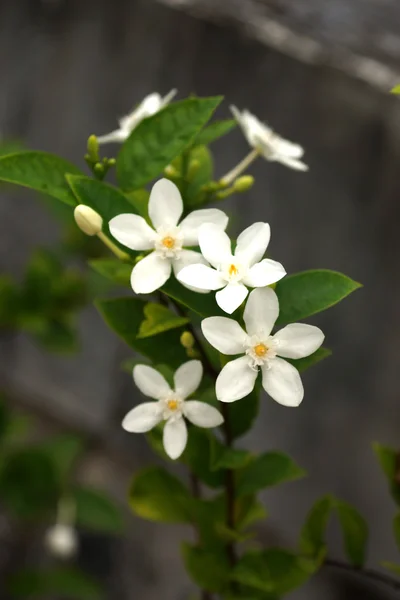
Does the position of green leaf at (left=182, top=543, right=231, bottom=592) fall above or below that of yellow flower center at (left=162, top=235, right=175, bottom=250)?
below

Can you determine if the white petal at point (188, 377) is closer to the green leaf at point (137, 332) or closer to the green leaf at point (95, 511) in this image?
the green leaf at point (137, 332)

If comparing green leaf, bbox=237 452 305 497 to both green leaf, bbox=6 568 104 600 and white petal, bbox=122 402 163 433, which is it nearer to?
white petal, bbox=122 402 163 433

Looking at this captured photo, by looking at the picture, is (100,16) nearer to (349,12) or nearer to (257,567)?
(349,12)

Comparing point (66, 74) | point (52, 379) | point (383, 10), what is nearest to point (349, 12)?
point (383, 10)

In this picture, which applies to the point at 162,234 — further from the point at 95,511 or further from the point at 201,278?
the point at 95,511

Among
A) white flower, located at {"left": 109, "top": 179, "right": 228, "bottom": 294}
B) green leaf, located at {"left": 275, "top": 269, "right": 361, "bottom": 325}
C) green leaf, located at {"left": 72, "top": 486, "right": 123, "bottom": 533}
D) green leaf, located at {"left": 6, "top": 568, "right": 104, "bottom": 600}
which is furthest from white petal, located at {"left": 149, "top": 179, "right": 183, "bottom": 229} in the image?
green leaf, located at {"left": 6, "top": 568, "right": 104, "bottom": 600}

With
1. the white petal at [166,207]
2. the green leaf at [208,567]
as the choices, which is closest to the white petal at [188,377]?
the white petal at [166,207]
